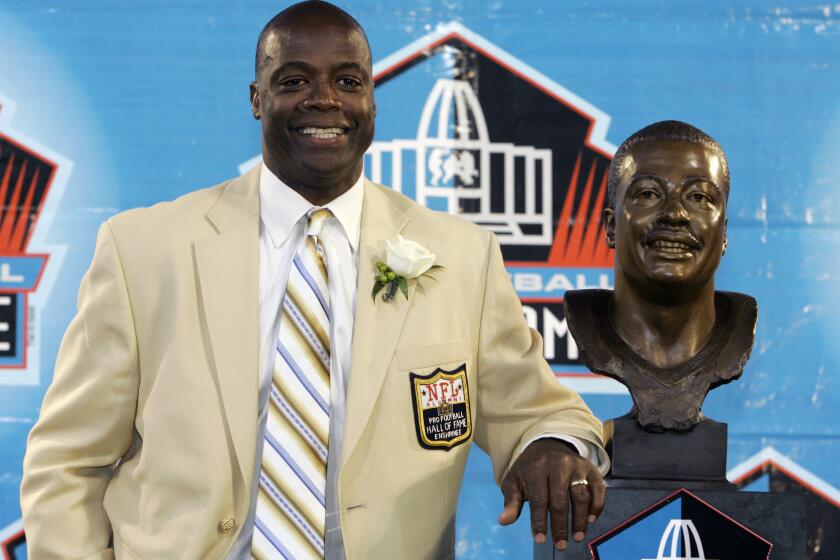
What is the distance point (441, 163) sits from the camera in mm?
2996

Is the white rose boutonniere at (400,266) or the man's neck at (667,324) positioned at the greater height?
the white rose boutonniere at (400,266)

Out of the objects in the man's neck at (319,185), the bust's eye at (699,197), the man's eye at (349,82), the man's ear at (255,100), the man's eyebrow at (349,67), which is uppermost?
the man's eyebrow at (349,67)

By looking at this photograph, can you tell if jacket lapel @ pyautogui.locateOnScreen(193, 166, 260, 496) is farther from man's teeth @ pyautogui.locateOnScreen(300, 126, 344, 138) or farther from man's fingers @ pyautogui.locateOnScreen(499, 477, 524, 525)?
man's fingers @ pyautogui.locateOnScreen(499, 477, 524, 525)

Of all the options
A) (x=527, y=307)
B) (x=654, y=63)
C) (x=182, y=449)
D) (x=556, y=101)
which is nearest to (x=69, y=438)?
(x=182, y=449)

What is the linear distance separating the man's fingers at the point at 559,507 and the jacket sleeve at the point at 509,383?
0.26 m

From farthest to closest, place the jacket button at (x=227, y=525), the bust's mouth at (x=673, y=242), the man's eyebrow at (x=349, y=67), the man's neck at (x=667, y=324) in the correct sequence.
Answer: the man's neck at (x=667, y=324), the bust's mouth at (x=673, y=242), the man's eyebrow at (x=349, y=67), the jacket button at (x=227, y=525)

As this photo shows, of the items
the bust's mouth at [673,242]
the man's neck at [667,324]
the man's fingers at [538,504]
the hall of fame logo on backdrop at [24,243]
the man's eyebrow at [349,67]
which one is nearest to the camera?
the man's fingers at [538,504]

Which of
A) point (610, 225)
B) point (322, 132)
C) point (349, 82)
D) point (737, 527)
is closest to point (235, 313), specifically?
point (322, 132)

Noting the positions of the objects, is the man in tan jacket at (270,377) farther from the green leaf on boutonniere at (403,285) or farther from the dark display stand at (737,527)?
the dark display stand at (737,527)

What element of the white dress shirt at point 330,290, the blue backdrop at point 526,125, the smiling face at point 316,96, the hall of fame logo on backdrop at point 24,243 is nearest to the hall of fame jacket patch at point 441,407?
the white dress shirt at point 330,290

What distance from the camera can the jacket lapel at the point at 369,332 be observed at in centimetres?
187

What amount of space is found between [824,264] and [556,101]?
2.74 ft

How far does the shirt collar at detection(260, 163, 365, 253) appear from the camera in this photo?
79.3 inches

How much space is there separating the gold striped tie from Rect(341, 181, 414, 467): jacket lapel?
0.06 meters
